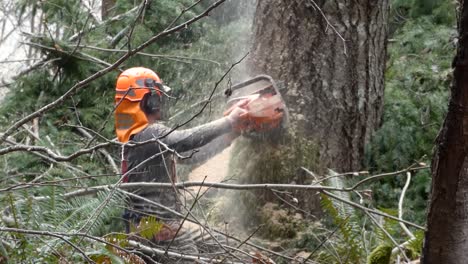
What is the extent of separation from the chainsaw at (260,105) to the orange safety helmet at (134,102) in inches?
24.8

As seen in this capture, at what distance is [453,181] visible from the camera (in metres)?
2.44

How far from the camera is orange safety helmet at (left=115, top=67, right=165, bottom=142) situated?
5.50 metres

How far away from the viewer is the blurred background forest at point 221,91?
5.22 m

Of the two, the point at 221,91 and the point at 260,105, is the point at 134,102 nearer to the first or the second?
the point at 221,91

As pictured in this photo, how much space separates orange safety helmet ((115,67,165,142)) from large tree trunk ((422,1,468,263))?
3.26 metres

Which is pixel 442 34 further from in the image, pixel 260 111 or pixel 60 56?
pixel 60 56

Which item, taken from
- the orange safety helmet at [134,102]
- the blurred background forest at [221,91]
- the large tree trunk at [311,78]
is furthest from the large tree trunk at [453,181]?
the orange safety helmet at [134,102]

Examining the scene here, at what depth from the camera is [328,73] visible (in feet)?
18.2

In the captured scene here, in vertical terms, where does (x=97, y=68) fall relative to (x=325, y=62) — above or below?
above

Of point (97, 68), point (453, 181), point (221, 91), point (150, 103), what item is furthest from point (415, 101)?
point (453, 181)

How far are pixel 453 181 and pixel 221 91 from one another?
3737 mm

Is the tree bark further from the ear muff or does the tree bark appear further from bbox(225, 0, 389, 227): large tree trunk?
the ear muff

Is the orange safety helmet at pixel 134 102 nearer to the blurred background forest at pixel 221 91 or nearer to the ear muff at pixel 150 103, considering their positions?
the ear muff at pixel 150 103

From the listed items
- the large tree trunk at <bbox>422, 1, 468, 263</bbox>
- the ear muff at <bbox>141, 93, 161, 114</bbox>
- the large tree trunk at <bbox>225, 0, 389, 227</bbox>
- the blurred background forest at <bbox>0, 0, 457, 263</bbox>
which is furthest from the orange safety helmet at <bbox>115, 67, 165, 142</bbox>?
the large tree trunk at <bbox>422, 1, 468, 263</bbox>
